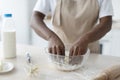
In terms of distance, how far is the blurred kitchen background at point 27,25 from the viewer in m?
2.47

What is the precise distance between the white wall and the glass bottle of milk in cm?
155

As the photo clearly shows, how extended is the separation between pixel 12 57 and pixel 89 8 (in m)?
0.53

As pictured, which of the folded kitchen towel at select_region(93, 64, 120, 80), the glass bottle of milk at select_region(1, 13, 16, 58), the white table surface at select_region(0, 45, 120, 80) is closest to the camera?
the folded kitchen towel at select_region(93, 64, 120, 80)

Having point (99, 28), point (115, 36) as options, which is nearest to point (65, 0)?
point (99, 28)

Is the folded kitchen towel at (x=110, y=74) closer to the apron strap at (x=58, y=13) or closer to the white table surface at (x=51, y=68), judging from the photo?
the white table surface at (x=51, y=68)

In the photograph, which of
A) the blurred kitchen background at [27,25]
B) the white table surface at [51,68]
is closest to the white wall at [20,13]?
the blurred kitchen background at [27,25]

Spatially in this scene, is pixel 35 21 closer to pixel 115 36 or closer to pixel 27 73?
pixel 27 73

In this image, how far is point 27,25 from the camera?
276 cm

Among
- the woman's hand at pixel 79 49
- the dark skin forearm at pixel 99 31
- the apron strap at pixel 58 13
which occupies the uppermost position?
the apron strap at pixel 58 13

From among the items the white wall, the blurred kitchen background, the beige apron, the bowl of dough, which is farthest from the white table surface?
the white wall

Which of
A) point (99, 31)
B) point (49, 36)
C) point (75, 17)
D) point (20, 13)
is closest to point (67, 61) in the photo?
point (49, 36)

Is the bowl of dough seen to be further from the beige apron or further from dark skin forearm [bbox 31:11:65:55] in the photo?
the beige apron

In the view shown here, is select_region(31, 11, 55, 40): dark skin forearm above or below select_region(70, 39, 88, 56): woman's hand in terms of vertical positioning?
above

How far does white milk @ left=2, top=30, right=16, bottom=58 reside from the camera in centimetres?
116
